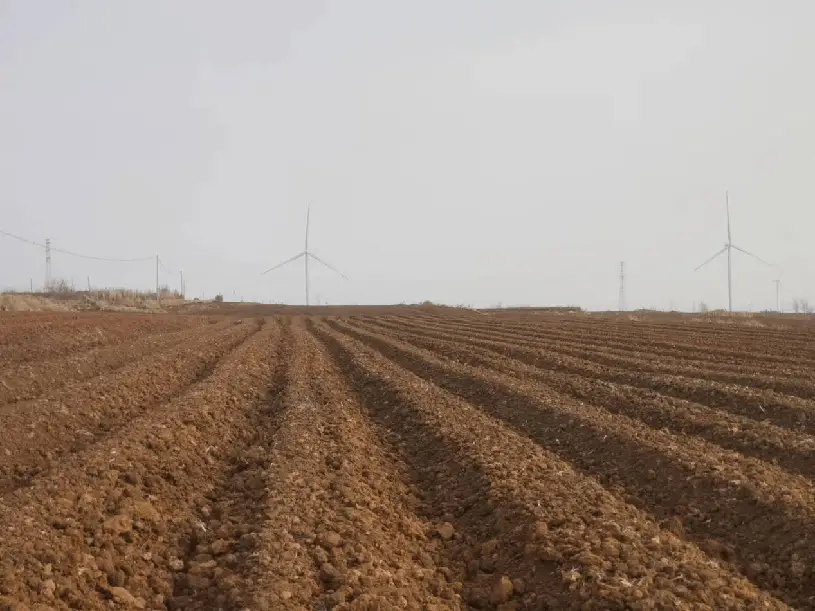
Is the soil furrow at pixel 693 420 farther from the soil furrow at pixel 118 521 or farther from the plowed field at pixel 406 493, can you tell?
the soil furrow at pixel 118 521

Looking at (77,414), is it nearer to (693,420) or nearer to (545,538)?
(545,538)

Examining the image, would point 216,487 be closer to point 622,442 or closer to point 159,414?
point 159,414

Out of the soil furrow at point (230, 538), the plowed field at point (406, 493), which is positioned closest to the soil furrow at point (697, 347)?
the plowed field at point (406, 493)

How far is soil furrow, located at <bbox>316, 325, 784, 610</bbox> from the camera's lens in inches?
171

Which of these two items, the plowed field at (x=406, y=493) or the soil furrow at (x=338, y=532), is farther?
the plowed field at (x=406, y=493)

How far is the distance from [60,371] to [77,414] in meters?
4.65

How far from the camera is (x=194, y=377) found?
14.3 meters

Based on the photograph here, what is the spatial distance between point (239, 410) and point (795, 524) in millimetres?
7508

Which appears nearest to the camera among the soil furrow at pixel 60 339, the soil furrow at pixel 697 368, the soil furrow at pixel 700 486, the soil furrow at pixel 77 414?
the soil furrow at pixel 700 486

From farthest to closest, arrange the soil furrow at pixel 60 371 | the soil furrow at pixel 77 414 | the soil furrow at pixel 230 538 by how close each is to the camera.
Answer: the soil furrow at pixel 60 371 → the soil furrow at pixel 77 414 → the soil furrow at pixel 230 538

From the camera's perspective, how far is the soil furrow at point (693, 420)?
7727mm

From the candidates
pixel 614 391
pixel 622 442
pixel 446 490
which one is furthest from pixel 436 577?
pixel 614 391

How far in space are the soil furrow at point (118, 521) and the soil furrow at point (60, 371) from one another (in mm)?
4030

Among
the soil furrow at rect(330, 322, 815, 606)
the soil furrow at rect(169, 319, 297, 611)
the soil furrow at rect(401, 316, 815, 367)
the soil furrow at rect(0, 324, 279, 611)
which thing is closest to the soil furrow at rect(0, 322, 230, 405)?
the soil furrow at rect(0, 324, 279, 611)
